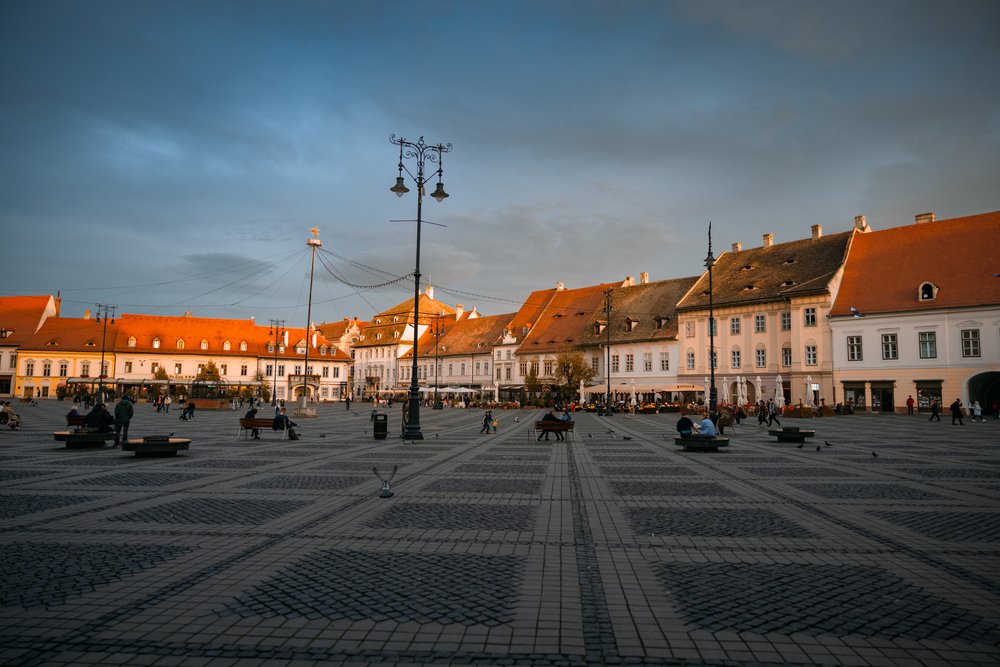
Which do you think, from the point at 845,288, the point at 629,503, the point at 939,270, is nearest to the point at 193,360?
the point at 845,288

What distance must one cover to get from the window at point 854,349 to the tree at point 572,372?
21618mm

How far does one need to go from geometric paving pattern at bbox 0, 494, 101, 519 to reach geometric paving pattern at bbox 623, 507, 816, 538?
8.24 metres

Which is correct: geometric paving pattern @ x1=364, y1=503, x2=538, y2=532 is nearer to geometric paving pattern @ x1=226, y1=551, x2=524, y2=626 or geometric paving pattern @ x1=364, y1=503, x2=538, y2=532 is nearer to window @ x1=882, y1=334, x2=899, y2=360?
A: geometric paving pattern @ x1=226, y1=551, x2=524, y2=626

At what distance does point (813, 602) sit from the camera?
5477mm

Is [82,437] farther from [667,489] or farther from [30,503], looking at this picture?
[667,489]

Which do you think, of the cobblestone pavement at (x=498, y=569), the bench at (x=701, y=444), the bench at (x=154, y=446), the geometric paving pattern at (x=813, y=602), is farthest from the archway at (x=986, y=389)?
the bench at (x=154, y=446)

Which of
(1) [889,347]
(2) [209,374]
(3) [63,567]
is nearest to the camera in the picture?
(3) [63,567]

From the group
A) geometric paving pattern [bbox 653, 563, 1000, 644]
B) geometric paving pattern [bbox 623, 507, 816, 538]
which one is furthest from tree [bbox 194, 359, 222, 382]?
geometric paving pattern [bbox 653, 563, 1000, 644]

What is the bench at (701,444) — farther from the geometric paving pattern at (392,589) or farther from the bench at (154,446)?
the bench at (154,446)

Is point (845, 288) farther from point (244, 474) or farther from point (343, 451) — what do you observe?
point (244, 474)

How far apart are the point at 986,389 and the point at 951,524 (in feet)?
150

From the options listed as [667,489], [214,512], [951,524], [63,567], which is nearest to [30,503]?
Answer: [214,512]

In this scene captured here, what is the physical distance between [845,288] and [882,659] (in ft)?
174

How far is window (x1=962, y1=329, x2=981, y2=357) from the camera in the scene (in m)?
43.6
